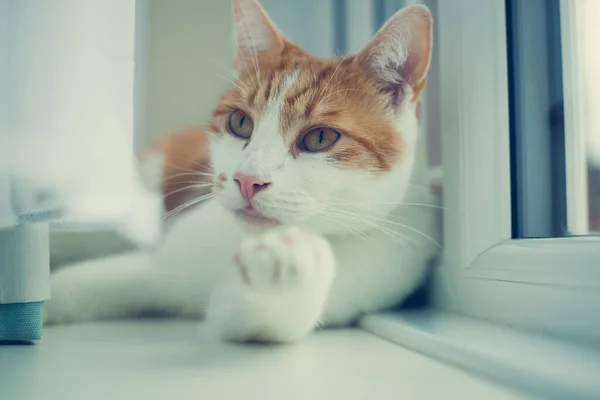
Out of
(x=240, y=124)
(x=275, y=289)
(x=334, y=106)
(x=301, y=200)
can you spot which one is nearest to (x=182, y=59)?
(x=240, y=124)

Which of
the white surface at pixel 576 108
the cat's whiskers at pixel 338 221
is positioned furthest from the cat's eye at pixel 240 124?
the white surface at pixel 576 108

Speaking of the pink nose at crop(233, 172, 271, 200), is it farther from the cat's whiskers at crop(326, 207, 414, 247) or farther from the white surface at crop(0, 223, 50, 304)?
the white surface at crop(0, 223, 50, 304)

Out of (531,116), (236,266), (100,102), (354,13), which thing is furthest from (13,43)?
(531,116)

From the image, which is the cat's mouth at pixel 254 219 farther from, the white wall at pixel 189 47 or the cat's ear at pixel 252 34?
the white wall at pixel 189 47

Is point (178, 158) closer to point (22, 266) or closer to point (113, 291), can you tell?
point (113, 291)

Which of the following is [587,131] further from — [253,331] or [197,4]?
[197,4]

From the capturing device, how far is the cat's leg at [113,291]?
0.98m

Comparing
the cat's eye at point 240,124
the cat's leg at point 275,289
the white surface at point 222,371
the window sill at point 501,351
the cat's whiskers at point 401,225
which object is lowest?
the white surface at point 222,371

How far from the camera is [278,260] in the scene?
60 cm

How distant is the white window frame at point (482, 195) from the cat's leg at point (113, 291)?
1.63 ft

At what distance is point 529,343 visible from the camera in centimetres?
68

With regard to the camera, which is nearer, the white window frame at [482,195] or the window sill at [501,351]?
the window sill at [501,351]

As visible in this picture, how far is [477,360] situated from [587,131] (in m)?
0.36

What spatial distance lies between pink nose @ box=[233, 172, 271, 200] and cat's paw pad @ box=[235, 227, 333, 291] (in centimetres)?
15
